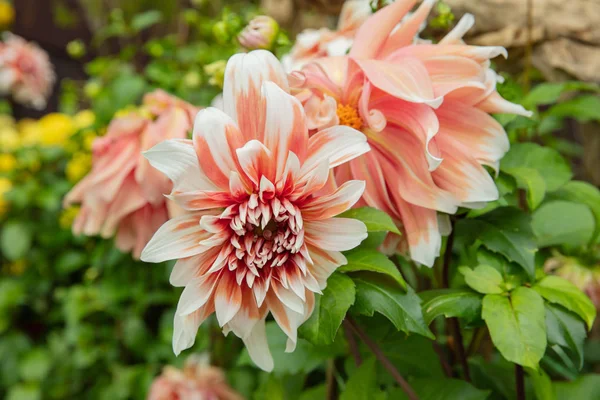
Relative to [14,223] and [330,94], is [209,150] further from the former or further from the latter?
[14,223]

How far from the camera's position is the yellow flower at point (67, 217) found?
803mm

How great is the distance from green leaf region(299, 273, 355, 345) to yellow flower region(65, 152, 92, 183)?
61 cm

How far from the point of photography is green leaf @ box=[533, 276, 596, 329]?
0.98 feet

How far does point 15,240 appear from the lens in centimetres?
83

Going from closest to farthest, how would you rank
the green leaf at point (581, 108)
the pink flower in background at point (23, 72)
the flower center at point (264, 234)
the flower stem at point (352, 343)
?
1. the flower center at point (264, 234)
2. the flower stem at point (352, 343)
3. the green leaf at point (581, 108)
4. the pink flower in background at point (23, 72)

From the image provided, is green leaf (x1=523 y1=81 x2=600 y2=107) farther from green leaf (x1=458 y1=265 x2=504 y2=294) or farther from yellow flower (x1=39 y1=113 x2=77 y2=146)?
yellow flower (x1=39 y1=113 x2=77 y2=146)

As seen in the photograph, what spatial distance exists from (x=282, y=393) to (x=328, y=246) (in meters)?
0.24

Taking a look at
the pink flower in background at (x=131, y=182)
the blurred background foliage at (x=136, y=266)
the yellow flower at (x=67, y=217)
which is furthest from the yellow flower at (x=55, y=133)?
the pink flower in background at (x=131, y=182)

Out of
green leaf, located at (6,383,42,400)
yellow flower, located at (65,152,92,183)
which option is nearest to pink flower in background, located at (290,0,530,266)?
yellow flower, located at (65,152,92,183)

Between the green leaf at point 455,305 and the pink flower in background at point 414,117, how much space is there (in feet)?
0.08

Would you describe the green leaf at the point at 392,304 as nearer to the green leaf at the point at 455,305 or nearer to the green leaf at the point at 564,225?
the green leaf at the point at 455,305

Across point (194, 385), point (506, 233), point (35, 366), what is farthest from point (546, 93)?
point (35, 366)

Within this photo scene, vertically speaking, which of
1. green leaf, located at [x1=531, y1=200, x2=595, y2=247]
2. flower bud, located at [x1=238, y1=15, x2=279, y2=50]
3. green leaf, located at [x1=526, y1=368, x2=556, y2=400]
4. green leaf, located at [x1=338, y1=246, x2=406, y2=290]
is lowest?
green leaf, located at [x1=526, y1=368, x2=556, y2=400]

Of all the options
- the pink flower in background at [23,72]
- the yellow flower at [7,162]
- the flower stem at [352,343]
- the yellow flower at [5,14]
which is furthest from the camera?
the yellow flower at [5,14]
